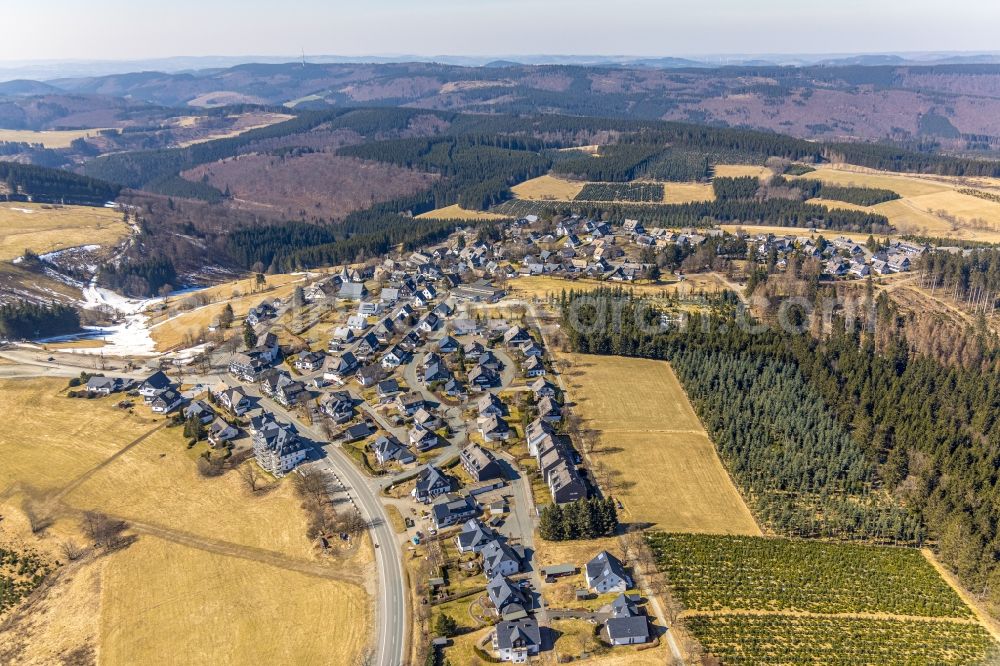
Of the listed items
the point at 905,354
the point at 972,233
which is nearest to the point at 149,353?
the point at 905,354

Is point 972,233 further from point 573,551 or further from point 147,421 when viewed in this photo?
point 147,421

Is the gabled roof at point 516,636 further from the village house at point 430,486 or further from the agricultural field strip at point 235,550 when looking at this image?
the village house at point 430,486

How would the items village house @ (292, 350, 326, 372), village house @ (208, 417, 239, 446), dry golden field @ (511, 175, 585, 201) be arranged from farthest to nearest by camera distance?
dry golden field @ (511, 175, 585, 201), village house @ (292, 350, 326, 372), village house @ (208, 417, 239, 446)

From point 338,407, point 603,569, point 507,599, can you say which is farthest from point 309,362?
point 603,569

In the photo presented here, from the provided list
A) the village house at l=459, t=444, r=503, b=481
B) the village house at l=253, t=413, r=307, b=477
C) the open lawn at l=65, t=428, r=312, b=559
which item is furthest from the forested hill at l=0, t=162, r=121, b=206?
the village house at l=459, t=444, r=503, b=481

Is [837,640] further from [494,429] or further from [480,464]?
[494,429]

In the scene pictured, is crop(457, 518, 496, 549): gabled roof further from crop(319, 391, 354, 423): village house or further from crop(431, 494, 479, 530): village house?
crop(319, 391, 354, 423): village house

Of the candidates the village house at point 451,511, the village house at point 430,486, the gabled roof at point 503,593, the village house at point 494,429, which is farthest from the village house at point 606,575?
the village house at point 494,429
